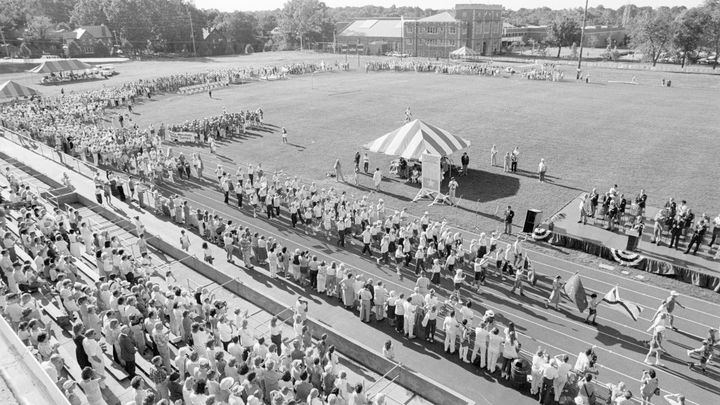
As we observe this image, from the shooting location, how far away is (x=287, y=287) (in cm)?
1527

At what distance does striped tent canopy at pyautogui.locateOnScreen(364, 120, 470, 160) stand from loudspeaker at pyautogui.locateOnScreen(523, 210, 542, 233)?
5.90 meters

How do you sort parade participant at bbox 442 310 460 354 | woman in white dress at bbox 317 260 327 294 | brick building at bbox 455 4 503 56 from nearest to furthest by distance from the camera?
parade participant at bbox 442 310 460 354, woman in white dress at bbox 317 260 327 294, brick building at bbox 455 4 503 56

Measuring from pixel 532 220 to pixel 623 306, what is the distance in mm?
6045

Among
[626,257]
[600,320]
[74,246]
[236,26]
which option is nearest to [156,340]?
[74,246]

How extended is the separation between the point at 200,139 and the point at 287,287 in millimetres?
21313

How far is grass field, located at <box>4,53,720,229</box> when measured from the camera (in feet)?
76.1

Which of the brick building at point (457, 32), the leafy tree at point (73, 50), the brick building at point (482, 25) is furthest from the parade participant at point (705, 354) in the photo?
the leafy tree at point (73, 50)

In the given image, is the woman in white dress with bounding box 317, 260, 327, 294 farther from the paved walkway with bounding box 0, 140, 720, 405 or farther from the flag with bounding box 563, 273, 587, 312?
the flag with bounding box 563, 273, 587, 312

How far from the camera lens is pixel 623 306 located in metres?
13.0

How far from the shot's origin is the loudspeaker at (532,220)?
18578 mm


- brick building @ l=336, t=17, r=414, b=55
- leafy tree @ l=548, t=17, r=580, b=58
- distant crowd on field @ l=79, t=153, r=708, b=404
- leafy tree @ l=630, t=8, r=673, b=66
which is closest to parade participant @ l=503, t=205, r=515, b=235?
distant crowd on field @ l=79, t=153, r=708, b=404

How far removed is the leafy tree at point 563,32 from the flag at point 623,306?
8970 cm

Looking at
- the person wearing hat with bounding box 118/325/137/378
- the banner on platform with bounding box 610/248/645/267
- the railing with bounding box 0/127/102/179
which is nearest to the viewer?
the person wearing hat with bounding box 118/325/137/378

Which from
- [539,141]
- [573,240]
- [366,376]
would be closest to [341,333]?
[366,376]
